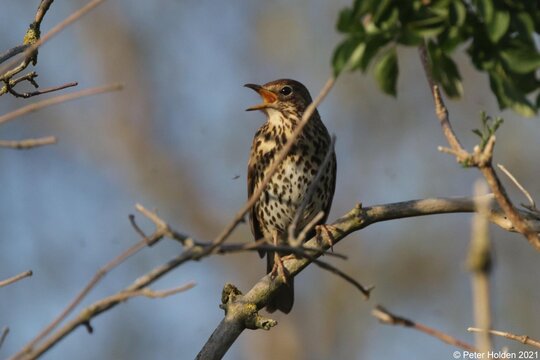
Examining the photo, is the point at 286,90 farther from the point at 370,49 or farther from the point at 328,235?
the point at 370,49

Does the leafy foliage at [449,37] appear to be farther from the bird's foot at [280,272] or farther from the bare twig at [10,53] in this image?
the bird's foot at [280,272]

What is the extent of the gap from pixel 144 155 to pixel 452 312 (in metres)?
5.16

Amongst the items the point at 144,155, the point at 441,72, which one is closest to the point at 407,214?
the point at 441,72

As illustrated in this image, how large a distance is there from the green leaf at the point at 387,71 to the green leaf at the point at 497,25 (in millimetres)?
314

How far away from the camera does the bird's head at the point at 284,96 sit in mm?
7508

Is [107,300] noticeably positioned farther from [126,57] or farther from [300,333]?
[126,57]

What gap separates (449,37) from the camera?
10.0ft

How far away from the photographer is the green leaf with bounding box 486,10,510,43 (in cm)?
295

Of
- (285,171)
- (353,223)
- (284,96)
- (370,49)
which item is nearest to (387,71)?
(370,49)

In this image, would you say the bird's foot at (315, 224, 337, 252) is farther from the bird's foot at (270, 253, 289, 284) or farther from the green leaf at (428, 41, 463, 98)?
→ the green leaf at (428, 41, 463, 98)

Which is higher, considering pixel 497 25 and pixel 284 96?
pixel 497 25

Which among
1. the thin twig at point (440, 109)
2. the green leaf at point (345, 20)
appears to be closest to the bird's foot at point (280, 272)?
the thin twig at point (440, 109)

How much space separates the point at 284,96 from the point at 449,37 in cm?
460

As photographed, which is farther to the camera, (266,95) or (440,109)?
(266,95)
